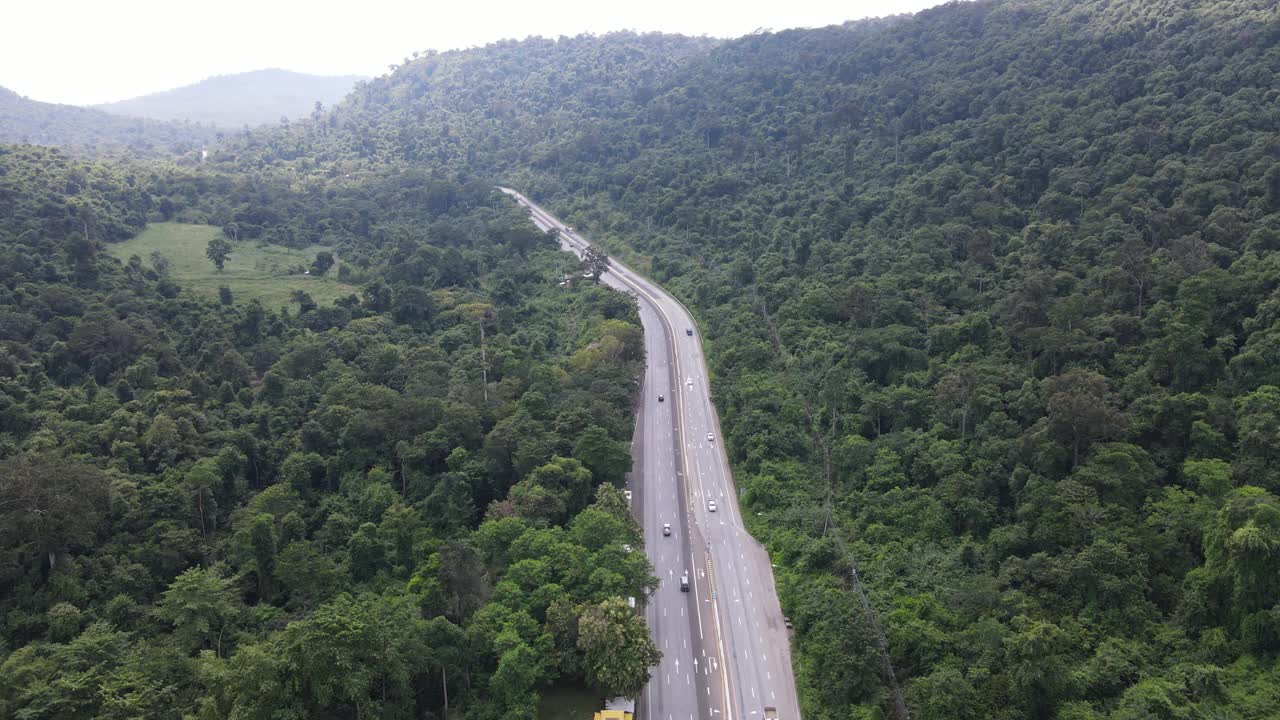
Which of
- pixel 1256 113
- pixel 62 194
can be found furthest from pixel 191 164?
pixel 1256 113

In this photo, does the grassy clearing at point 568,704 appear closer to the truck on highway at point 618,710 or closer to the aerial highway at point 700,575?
the truck on highway at point 618,710

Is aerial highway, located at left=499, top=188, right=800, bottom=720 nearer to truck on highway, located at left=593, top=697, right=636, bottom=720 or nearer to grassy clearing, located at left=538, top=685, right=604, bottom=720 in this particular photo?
truck on highway, located at left=593, top=697, right=636, bottom=720

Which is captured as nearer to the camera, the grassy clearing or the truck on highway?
the truck on highway

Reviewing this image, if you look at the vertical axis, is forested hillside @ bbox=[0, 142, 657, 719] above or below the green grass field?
below

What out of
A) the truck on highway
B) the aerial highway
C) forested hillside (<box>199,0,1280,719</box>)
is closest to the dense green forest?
forested hillside (<box>199,0,1280,719</box>)

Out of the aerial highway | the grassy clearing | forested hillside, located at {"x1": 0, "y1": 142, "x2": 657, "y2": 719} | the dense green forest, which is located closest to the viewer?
forested hillside, located at {"x1": 0, "y1": 142, "x2": 657, "y2": 719}

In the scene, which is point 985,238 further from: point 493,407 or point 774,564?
point 493,407

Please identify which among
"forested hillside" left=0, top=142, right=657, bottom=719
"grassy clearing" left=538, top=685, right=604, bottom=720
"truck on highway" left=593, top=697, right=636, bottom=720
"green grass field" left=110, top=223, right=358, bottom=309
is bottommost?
"grassy clearing" left=538, top=685, right=604, bottom=720
